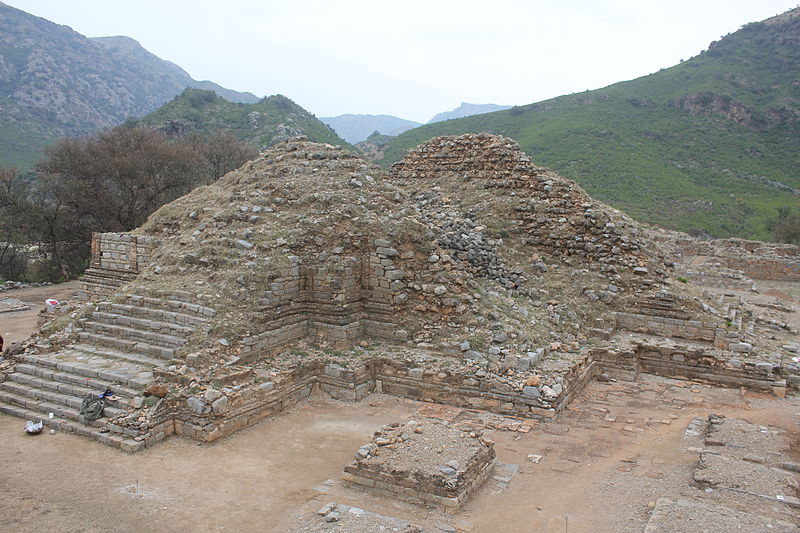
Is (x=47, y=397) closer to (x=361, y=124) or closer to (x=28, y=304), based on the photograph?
(x=28, y=304)

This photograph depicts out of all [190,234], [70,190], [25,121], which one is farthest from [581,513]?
[25,121]

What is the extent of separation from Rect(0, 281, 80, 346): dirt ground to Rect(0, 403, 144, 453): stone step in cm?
596

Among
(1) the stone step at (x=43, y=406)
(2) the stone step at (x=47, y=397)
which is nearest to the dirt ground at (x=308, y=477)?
(1) the stone step at (x=43, y=406)

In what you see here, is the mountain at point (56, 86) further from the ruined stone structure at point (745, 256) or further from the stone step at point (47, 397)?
the ruined stone structure at point (745, 256)

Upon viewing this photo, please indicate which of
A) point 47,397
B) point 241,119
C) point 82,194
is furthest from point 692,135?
point 47,397

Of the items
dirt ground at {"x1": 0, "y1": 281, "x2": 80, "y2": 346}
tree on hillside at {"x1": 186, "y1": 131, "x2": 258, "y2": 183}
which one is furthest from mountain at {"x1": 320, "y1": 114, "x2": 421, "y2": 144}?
dirt ground at {"x1": 0, "y1": 281, "x2": 80, "y2": 346}

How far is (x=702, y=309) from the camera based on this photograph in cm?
1097

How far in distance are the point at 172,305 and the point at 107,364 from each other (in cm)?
128

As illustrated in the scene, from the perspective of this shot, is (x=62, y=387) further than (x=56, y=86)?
No

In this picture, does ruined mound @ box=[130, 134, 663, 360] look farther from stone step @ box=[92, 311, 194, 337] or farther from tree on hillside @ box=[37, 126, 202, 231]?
tree on hillside @ box=[37, 126, 202, 231]

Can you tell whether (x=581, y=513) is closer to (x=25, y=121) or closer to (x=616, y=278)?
(x=616, y=278)

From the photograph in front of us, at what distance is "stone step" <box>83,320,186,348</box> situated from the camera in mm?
8117

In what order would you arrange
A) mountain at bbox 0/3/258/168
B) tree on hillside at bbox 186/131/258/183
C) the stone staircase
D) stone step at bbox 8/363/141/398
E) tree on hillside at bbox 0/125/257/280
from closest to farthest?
the stone staircase → stone step at bbox 8/363/141/398 → tree on hillside at bbox 0/125/257/280 → tree on hillside at bbox 186/131/258/183 → mountain at bbox 0/3/258/168

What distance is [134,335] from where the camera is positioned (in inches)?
Result: 335
